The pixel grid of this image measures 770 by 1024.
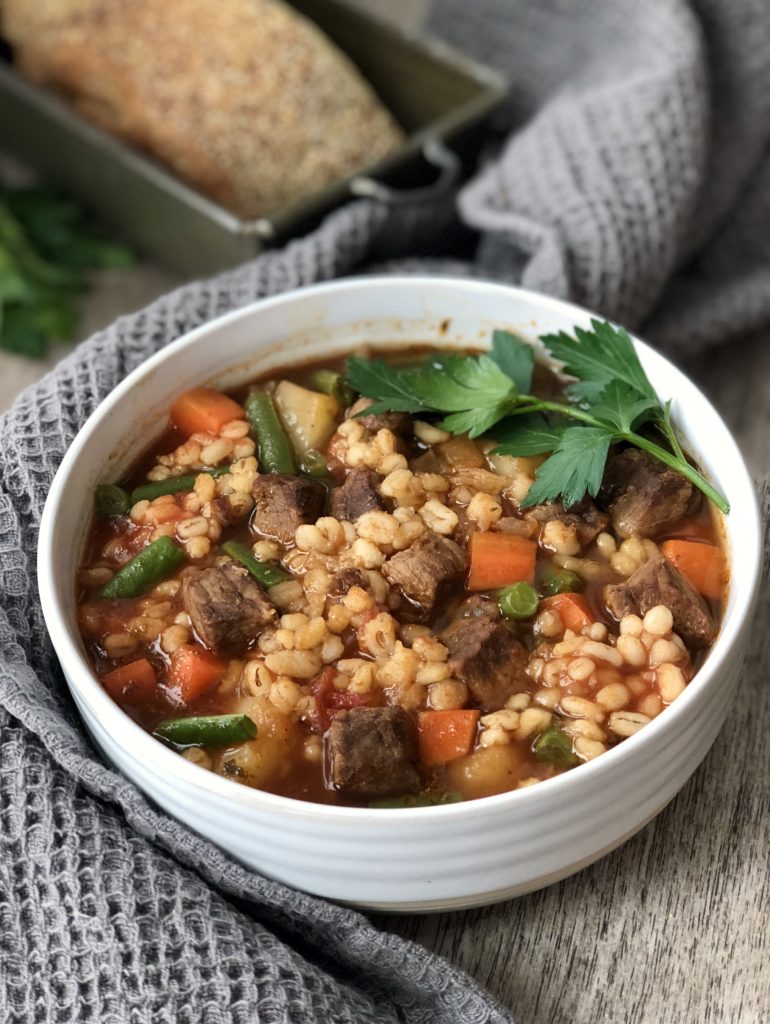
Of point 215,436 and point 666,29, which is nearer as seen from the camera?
point 215,436

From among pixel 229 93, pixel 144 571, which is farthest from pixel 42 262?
pixel 144 571

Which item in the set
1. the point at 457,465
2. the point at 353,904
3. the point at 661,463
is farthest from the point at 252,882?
the point at 661,463

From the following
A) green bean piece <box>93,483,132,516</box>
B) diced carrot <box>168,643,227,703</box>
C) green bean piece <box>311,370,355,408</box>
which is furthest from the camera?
green bean piece <box>311,370,355,408</box>

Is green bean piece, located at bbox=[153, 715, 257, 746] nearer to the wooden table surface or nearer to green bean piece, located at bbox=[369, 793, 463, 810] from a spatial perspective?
green bean piece, located at bbox=[369, 793, 463, 810]

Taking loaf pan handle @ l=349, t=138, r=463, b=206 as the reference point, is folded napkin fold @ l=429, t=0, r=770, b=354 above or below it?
above

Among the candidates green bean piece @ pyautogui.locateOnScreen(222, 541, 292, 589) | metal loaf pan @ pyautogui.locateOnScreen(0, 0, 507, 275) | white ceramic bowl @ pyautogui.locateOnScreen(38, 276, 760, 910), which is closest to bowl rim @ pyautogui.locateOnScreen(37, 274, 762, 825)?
white ceramic bowl @ pyautogui.locateOnScreen(38, 276, 760, 910)

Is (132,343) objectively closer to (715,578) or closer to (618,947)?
(715,578)

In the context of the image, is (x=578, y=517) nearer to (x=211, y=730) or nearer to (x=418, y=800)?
(x=418, y=800)
